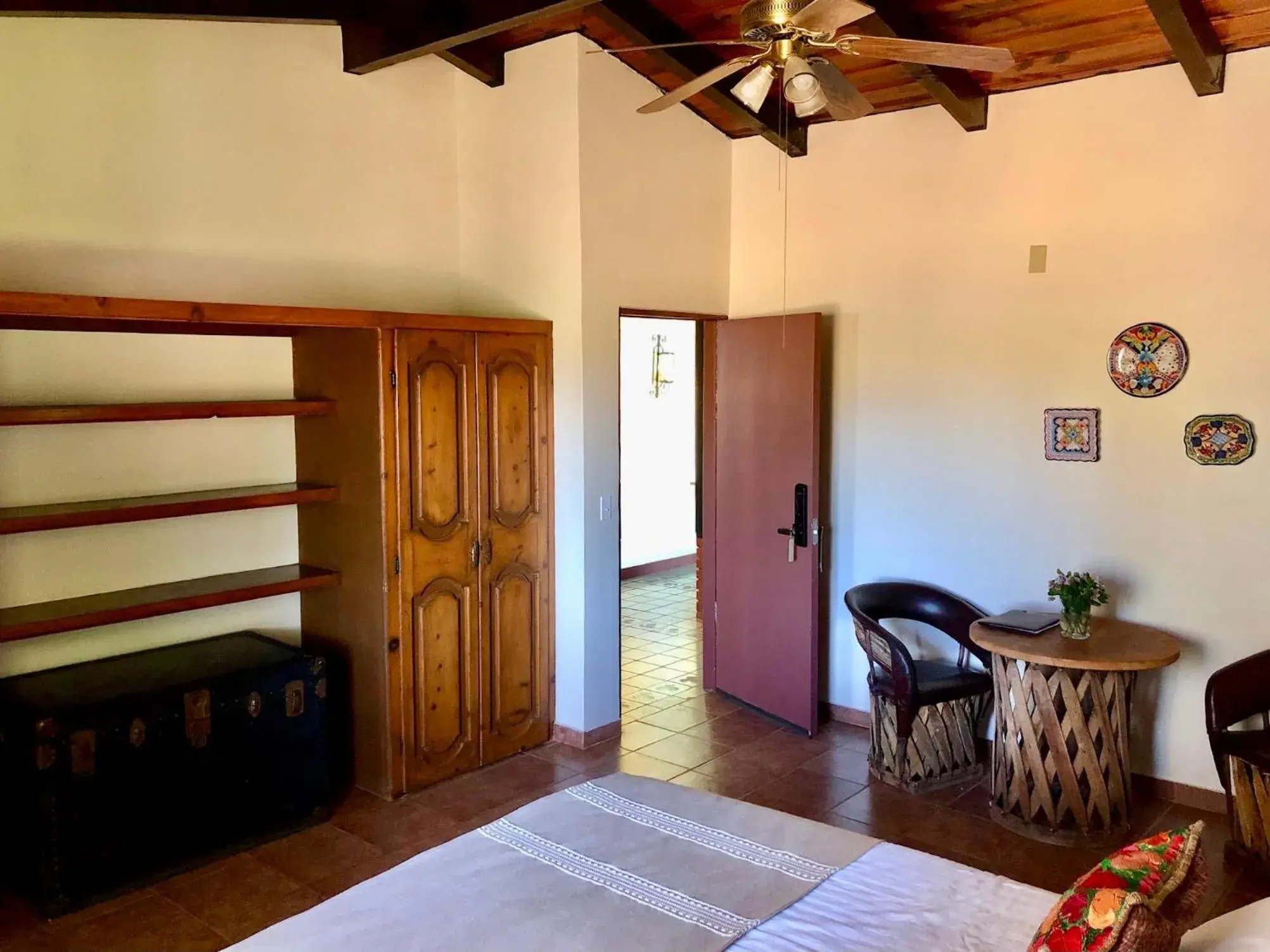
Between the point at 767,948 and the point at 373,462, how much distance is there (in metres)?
2.62

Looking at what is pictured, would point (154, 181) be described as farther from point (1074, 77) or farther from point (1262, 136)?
point (1262, 136)

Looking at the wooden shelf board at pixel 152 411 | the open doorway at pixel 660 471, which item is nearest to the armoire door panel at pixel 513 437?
the wooden shelf board at pixel 152 411

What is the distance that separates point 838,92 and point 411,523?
234 cm

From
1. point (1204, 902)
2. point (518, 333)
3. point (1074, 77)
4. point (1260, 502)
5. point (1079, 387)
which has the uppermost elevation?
point (1074, 77)

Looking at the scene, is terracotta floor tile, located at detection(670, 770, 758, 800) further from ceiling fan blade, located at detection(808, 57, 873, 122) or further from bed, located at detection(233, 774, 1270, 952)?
ceiling fan blade, located at detection(808, 57, 873, 122)

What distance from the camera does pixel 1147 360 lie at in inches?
157

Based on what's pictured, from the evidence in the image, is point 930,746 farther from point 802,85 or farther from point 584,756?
point 802,85

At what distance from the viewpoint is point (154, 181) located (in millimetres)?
3818

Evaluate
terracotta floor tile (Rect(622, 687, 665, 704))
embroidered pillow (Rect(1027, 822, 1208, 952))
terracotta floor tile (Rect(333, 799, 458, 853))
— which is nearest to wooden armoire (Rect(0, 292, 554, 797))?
terracotta floor tile (Rect(333, 799, 458, 853))

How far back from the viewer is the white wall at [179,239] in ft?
11.6

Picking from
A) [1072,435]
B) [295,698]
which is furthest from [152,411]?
[1072,435]

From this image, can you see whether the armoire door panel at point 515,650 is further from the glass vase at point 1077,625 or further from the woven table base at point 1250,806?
the woven table base at point 1250,806

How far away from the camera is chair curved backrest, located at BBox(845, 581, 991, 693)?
167 inches

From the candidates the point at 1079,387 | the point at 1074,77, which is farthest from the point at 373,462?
the point at 1074,77
